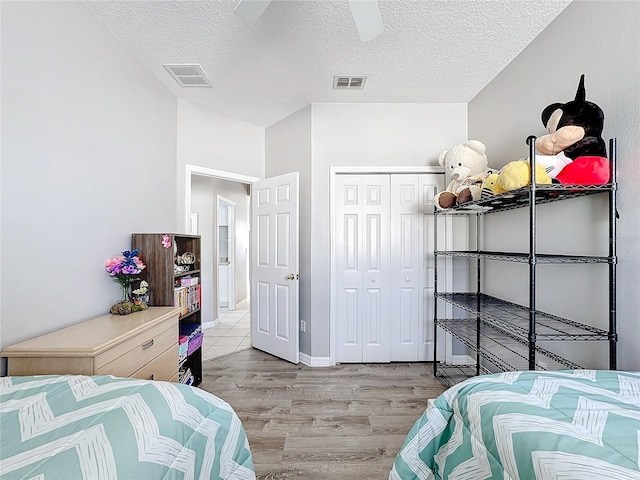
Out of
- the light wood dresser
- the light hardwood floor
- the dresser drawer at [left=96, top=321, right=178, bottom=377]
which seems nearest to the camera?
the light wood dresser

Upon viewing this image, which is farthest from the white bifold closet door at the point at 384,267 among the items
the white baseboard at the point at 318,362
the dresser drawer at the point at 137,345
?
the dresser drawer at the point at 137,345

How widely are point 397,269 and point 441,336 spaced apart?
2.61 feet

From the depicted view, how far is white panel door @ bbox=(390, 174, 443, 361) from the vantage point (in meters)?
3.10

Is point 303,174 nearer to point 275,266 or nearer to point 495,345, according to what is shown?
point 275,266

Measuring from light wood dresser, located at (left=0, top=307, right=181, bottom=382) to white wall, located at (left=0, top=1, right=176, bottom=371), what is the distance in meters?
0.14

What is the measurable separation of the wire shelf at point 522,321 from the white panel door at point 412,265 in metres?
0.45

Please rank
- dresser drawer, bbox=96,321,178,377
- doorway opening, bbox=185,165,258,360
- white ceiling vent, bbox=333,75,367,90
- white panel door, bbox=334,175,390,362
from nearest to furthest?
1. dresser drawer, bbox=96,321,178,377
2. white ceiling vent, bbox=333,75,367,90
3. white panel door, bbox=334,175,390,362
4. doorway opening, bbox=185,165,258,360

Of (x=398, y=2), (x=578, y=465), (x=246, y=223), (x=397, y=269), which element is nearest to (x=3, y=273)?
(x=578, y=465)

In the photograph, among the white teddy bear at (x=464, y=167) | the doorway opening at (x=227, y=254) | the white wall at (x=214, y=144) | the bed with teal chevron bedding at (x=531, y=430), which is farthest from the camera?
the doorway opening at (x=227, y=254)

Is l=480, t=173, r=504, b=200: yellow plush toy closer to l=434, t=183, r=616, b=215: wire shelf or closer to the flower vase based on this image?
l=434, t=183, r=616, b=215: wire shelf

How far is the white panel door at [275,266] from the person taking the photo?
3.08 metres

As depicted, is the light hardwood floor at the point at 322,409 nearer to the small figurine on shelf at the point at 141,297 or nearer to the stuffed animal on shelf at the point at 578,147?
the small figurine on shelf at the point at 141,297

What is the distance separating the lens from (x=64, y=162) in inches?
66.6

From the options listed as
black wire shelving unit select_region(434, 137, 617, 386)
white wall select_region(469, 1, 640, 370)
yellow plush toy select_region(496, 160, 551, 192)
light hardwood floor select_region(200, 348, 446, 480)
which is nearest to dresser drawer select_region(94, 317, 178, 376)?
light hardwood floor select_region(200, 348, 446, 480)
